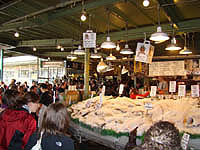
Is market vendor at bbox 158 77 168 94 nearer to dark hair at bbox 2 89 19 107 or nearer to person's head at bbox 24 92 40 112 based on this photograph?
person's head at bbox 24 92 40 112

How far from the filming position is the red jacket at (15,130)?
7.88ft

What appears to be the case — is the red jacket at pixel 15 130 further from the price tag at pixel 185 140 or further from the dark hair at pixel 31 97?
the price tag at pixel 185 140

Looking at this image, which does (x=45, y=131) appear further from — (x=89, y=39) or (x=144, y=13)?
(x=144, y=13)

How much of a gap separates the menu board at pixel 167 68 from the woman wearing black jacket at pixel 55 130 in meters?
3.78

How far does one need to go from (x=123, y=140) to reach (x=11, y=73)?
20906 mm

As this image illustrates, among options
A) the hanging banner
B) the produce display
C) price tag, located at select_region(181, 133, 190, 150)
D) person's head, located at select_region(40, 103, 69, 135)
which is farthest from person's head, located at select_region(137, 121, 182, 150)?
the hanging banner

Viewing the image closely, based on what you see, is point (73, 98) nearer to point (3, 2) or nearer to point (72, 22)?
point (72, 22)

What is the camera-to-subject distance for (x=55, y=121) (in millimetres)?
1971

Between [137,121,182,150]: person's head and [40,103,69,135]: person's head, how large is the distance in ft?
3.23

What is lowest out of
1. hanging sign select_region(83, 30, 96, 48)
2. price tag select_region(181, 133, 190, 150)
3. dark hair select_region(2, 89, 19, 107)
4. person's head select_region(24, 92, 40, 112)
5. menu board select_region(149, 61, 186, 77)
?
price tag select_region(181, 133, 190, 150)

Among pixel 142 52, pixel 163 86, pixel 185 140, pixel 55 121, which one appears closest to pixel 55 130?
pixel 55 121

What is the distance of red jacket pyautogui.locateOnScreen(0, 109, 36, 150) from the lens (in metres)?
2.40

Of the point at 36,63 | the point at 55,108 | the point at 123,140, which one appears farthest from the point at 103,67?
the point at 36,63

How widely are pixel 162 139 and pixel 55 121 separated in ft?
3.83
